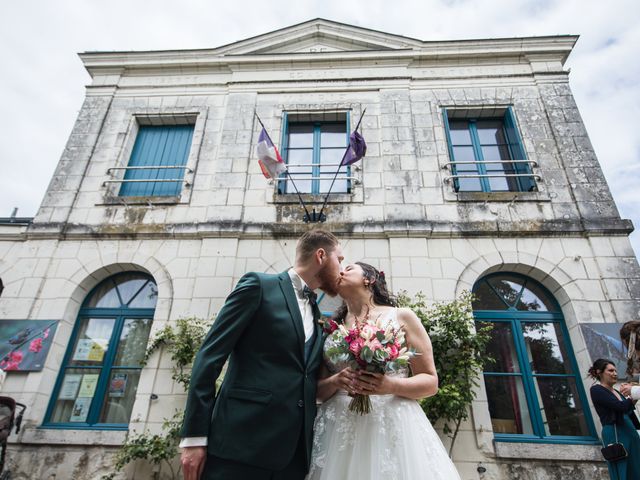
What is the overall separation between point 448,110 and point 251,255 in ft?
15.3

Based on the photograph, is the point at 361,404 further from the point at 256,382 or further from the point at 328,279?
the point at 328,279

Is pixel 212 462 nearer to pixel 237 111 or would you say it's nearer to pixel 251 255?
pixel 251 255

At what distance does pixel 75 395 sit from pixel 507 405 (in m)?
6.16

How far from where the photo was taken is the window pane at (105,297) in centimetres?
592

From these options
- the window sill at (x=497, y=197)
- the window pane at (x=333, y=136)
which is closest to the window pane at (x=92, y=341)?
the window pane at (x=333, y=136)

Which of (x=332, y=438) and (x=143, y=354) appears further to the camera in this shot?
(x=143, y=354)

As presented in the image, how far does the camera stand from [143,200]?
6.37 m

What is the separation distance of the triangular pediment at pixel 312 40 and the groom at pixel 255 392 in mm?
7103

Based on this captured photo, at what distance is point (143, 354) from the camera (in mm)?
5504

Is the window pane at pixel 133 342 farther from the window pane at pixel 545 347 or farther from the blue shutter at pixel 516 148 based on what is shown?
the blue shutter at pixel 516 148

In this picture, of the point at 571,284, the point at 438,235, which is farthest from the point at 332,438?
the point at 571,284

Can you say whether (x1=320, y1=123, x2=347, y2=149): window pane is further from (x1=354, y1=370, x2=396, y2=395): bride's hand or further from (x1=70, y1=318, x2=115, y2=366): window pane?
(x1=354, y1=370, x2=396, y2=395): bride's hand

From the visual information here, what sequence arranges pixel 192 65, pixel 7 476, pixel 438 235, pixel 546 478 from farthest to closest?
pixel 192 65, pixel 438 235, pixel 7 476, pixel 546 478

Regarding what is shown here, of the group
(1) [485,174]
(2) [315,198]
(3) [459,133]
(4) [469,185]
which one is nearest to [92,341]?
(2) [315,198]
